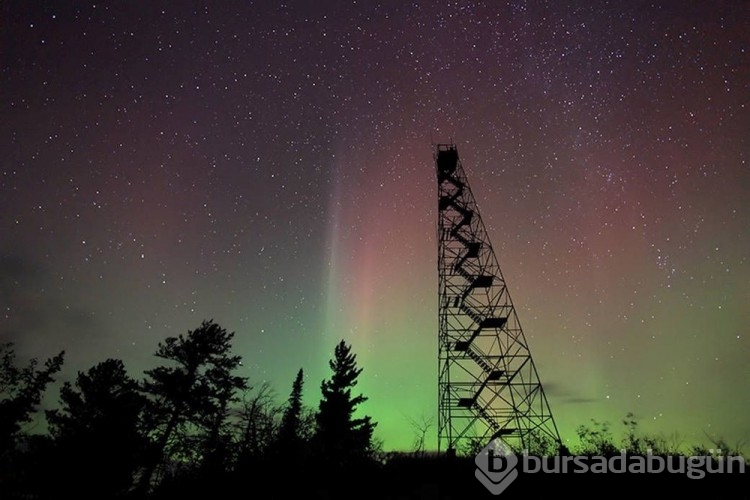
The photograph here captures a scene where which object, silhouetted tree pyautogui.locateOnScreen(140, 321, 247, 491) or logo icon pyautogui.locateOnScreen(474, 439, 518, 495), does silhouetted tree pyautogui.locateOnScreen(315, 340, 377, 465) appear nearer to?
silhouetted tree pyautogui.locateOnScreen(140, 321, 247, 491)

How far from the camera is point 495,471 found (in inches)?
361

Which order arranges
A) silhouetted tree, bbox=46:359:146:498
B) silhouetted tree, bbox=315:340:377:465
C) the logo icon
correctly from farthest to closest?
silhouetted tree, bbox=315:340:377:465 → silhouetted tree, bbox=46:359:146:498 → the logo icon

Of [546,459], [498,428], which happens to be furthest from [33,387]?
[546,459]

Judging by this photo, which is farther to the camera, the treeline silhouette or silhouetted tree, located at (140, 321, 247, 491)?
silhouetted tree, located at (140, 321, 247, 491)

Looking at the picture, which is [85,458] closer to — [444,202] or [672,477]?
[672,477]

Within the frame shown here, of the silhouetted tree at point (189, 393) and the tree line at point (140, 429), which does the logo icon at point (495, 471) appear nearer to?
the tree line at point (140, 429)

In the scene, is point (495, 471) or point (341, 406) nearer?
point (495, 471)

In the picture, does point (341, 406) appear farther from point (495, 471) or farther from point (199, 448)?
point (495, 471)

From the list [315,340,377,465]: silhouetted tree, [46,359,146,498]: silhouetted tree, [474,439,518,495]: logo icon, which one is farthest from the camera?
[315,340,377,465]: silhouetted tree

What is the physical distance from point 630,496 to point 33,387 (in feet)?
131

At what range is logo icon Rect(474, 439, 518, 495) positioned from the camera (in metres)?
8.76

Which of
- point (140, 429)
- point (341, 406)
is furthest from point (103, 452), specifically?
point (341, 406)

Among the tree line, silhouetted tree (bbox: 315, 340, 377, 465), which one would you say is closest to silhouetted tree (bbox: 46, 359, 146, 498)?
the tree line

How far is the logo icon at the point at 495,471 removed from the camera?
8.76 meters
